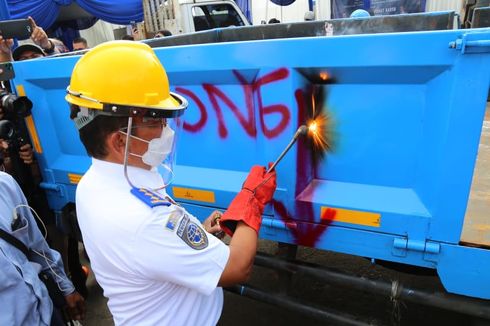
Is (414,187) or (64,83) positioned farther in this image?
(64,83)

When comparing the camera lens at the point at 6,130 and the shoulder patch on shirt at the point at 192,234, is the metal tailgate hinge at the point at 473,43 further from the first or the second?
the camera lens at the point at 6,130

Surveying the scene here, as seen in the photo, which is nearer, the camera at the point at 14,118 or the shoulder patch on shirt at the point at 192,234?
the shoulder patch on shirt at the point at 192,234

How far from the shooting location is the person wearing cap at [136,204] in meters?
1.08

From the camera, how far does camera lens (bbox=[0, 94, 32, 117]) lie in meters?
2.23

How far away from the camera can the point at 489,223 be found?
155 cm

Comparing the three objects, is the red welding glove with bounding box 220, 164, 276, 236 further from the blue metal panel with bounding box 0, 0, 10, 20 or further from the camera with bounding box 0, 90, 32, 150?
the blue metal panel with bounding box 0, 0, 10, 20

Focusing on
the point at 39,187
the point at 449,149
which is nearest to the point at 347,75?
the point at 449,149

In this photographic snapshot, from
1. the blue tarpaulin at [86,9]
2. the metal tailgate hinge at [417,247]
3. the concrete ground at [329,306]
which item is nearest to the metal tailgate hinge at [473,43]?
the metal tailgate hinge at [417,247]

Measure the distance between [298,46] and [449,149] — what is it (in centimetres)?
66

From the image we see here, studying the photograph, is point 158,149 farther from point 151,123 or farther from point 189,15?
point 189,15

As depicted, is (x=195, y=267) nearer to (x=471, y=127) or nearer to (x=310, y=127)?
(x=310, y=127)

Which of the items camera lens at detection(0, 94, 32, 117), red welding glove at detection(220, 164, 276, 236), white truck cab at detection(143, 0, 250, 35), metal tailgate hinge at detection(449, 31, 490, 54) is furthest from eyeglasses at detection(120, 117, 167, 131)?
white truck cab at detection(143, 0, 250, 35)

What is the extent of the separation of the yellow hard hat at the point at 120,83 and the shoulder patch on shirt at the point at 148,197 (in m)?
0.23

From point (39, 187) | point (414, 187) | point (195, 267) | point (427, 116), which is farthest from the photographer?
point (39, 187)
